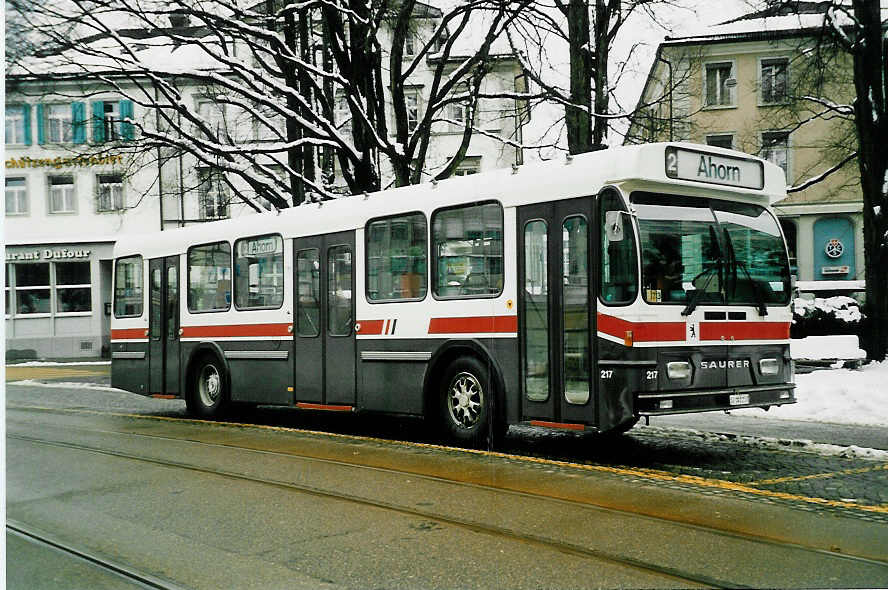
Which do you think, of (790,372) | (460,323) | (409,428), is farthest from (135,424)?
(790,372)

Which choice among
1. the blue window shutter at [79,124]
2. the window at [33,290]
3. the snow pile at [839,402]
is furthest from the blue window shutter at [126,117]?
the snow pile at [839,402]

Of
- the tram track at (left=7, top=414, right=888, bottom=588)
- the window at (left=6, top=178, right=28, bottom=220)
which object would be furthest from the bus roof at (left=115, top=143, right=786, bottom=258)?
the window at (left=6, top=178, right=28, bottom=220)

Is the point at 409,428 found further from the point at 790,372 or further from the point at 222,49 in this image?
the point at 222,49

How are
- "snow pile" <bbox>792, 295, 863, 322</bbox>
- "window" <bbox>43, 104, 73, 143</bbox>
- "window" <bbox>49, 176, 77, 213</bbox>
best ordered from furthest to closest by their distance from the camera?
"snow pile" <bbox>792, 295, 863, 322</bbox> < "window" <bbox>49, 176, 77, 213</bbox> < "window" <bbox>43, 104, 73, 143</bbox>

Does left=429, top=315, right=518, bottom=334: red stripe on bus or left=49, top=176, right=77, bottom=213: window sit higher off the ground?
left=49, top=176, right=77, bottom=213: window

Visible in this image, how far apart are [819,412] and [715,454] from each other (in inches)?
160

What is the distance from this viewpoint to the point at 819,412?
44.6 ft

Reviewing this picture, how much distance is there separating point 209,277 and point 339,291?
3344 millimetres

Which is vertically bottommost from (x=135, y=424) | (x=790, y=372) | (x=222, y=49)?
(x=135, y=424)

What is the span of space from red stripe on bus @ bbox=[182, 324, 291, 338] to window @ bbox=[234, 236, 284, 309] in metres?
0.28

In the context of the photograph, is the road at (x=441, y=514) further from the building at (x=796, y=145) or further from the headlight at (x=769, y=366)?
the building at (x=796, y=145)

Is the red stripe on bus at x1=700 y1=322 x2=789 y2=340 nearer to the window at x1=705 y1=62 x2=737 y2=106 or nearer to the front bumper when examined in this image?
the front bumper

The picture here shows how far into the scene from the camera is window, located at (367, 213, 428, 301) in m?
11.8

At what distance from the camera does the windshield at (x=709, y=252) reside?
376 inches
